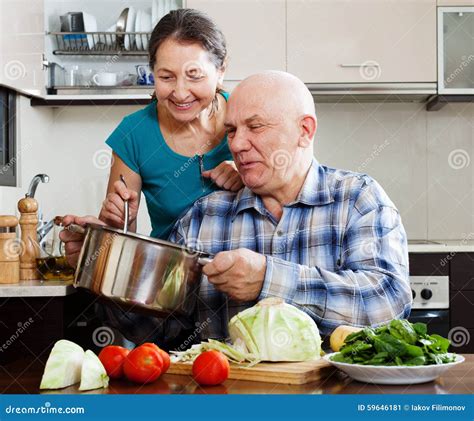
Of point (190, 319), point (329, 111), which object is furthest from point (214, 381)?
point (329, 111)

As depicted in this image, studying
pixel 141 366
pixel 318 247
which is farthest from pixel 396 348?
pixel 318 247

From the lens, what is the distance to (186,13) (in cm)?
193

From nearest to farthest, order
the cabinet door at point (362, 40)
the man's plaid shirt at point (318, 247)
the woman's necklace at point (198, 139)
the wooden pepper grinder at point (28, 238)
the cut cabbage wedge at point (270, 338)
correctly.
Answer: the cut cabbage wedge at point (270, 338) → the man's plaid shirt at point (318, 247) → the woman's necklace at point (198, 139) → the wooden pepper grinder at point (28, 238) → the cabinet door at point (362, 40)

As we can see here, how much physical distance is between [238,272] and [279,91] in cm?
49

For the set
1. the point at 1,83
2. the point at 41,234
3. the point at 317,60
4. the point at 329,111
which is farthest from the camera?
the point at 329,111

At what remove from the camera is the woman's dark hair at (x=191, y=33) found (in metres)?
1.88

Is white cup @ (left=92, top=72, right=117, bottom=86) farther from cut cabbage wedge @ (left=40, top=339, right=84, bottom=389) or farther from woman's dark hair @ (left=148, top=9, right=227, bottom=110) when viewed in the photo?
cut cabbage wedge @ (left=40, top=339, right=84, bottom=389)

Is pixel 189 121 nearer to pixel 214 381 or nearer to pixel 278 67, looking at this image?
pixel 214 381

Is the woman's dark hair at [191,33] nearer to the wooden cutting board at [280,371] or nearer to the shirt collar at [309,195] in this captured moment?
the shirt collar at [309,195]

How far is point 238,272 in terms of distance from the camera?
1491 mm

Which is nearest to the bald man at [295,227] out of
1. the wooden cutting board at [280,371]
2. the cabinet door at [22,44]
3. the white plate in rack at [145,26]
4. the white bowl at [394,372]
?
the wooden cutting board at [280,371]

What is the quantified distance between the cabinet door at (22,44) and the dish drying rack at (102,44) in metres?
0.16

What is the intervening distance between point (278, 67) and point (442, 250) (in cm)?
103

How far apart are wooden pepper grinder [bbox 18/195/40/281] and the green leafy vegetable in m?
1.59
